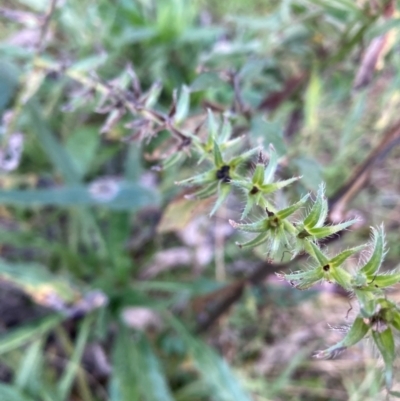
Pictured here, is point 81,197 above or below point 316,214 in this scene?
below

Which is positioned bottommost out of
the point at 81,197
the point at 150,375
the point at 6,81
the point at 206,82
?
the point at 150,375

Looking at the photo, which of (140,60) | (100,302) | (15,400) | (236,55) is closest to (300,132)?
(236,55)

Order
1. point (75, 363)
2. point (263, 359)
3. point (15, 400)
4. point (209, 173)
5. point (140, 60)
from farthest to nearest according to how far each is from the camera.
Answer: point (263, 359) → point (140, 60) → point (75, 363) → point (15, 400) → point (209, 173)

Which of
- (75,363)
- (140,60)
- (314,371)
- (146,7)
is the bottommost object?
(314,371)

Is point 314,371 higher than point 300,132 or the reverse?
the reverse

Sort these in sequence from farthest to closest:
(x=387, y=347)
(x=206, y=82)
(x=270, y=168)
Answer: (x=206, y=82) < (x=270, y=168) < (x=387, y=347)

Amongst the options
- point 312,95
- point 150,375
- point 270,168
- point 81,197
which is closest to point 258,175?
point 270,168

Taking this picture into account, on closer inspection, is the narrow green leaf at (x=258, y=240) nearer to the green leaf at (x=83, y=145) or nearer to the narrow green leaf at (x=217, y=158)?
the narrow green leaf at (x=217, y=158)

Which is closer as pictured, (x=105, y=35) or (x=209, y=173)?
(x=209, y=173)

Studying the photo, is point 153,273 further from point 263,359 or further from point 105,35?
point 105,35

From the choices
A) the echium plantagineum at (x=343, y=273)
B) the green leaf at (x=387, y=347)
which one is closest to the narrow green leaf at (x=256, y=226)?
the echium plantagineum at (x=343, y=273)

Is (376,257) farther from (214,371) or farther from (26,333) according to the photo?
(26,333)
